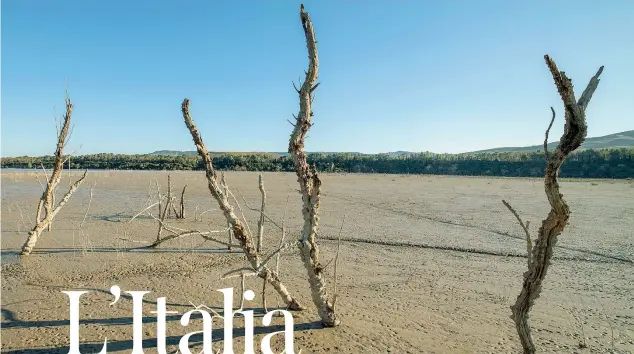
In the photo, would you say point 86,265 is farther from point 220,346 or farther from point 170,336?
point 220,346

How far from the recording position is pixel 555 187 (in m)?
3.59

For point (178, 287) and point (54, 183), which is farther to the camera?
point (54, 183)

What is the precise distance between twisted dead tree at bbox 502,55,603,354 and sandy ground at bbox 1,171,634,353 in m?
1.87

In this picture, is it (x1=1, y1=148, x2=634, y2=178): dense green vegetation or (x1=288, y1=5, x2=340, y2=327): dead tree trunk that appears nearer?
(x1=288, y1=5, x2=340, y2=327): dead tree trunk

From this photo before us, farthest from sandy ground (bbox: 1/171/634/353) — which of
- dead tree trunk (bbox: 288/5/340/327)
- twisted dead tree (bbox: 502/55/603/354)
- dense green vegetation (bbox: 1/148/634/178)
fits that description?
dense green vegetation (bbox: 1/148/634/178)

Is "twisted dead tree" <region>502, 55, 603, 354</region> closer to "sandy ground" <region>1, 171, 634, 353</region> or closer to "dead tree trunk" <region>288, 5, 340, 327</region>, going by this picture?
"sandy ground" <region>1, 171, 634, 353</region>

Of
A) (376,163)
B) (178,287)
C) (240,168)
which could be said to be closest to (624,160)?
(376,163)

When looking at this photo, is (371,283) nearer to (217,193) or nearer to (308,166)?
(308,166)

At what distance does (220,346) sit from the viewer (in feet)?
18.1

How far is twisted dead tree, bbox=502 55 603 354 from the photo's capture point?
3.29m

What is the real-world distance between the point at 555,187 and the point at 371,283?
5036 millimetres

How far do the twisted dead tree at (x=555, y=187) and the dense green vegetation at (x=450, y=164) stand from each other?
→ 134ft

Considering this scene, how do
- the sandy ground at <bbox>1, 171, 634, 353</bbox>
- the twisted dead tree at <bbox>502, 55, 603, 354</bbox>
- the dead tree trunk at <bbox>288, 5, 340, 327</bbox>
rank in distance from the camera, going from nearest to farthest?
the twisted dead tree at <bbox>502, 55, 603, 354</bbox> < the dead tree trunk at <bbox>288, 5, 340, 327</bbox> < the sandy ground at <bbox>1, 171, 634, 353</bbox>

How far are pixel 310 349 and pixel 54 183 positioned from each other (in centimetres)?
707
